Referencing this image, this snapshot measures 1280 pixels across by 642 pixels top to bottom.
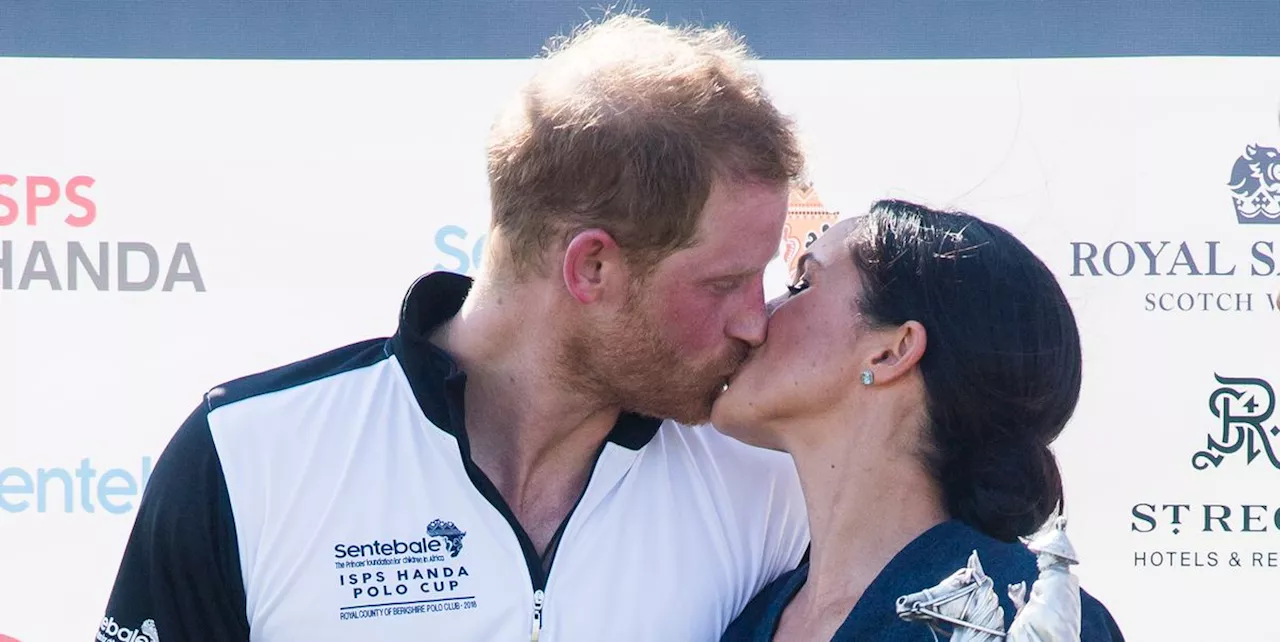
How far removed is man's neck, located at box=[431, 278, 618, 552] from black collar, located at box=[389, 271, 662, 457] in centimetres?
4

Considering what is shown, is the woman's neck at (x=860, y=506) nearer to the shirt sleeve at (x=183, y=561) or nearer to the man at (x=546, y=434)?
the man at (x=546, y=434)

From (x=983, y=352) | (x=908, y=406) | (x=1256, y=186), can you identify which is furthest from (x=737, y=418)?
(x=1256, y=186)

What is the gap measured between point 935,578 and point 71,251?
2034 millimetres

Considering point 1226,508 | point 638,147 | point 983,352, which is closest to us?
point 983,352

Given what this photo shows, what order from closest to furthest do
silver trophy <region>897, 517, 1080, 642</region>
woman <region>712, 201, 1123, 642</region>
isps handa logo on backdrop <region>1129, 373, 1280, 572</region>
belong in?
1. silver trophy <region>897, 517, 1080, 642</region>
2. woman <region>712, 201, 1123, 642</region>
3. isps handa logo on backdrop <region>1129, 373, 1280, 572</region>

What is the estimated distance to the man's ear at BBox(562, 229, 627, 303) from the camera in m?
1.82

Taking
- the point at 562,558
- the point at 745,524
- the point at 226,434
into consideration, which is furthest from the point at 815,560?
the point at 226,434

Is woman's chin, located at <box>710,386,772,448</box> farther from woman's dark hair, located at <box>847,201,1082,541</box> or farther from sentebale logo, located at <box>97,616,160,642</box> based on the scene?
sentebale logo, located at <box>97,616,160,642</box>

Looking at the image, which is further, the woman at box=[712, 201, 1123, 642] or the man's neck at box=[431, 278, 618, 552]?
the man's neck at box=[431, 278, 618, 552]

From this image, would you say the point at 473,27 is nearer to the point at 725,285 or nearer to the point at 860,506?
the point at 725,285

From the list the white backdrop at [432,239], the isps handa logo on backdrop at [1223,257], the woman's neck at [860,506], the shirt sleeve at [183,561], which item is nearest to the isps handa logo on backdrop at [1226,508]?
the white backdrop at [432,239]

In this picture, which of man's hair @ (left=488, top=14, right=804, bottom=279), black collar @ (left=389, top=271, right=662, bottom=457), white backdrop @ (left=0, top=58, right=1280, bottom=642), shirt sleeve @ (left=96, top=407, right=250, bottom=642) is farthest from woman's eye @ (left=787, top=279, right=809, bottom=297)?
white backdrop @ (left=0, top=58, right=1280, bottom=642)

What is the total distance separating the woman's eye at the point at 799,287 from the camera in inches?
73.0

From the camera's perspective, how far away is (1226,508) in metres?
2.82
